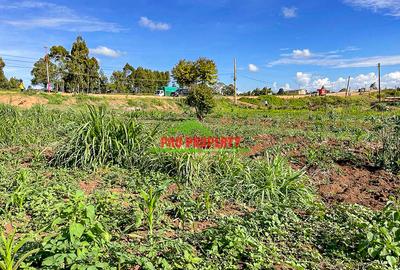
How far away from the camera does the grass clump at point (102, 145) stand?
204 inches

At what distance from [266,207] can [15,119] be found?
815 cm

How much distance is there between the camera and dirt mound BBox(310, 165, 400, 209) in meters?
4.22

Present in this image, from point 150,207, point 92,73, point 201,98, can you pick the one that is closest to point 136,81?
point 92,73

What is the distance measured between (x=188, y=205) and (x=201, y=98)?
36.1ft

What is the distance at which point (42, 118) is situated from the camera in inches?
409

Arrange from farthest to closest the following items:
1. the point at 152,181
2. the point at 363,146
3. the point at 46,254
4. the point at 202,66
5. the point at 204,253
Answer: the point at 202,66 → the point at 363,146 → the point at 152,181 → the point at 204,253 → the point at 46,254

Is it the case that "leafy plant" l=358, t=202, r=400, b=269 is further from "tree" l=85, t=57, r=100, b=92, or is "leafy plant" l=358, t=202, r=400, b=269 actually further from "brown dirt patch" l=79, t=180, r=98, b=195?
"tree" l=85, t=57, r=100, b=92

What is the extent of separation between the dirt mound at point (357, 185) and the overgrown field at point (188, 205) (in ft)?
0.05

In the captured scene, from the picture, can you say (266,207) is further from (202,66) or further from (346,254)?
(202,66)

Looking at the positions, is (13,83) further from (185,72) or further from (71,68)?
(185,72)

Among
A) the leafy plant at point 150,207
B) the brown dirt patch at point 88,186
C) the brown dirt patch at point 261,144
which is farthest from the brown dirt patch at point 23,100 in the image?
the leafy plant at point 150,207

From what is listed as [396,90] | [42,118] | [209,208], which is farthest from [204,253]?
[396,90]

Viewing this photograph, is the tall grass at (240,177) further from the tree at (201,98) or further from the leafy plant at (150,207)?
the tree at (201,98)

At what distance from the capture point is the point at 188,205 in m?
3.70
